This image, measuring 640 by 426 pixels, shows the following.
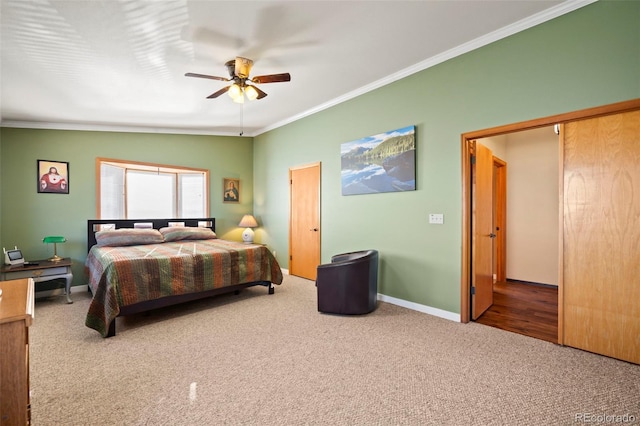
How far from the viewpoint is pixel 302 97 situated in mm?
4273

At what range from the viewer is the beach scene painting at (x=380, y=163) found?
3521 millimetres

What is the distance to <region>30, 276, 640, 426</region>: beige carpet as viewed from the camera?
1.70 metres

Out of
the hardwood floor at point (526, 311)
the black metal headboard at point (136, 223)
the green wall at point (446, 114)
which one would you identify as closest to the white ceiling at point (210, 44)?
the green wall at point (446, 114)

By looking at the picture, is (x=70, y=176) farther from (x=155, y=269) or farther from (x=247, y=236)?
(x=247, y=236)

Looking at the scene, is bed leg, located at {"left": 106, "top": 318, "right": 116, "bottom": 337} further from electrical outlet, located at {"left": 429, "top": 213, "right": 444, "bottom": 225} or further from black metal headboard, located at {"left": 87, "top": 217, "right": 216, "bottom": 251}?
electrical outlet, located at {"left": 429, "top": 213, "right": 444, "bottom": 225}

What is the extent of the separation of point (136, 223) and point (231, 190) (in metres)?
1.80

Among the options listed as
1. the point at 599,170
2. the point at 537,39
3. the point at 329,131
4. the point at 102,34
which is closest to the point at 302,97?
the point at 329,131

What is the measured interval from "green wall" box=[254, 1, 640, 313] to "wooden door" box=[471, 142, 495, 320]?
20 cm

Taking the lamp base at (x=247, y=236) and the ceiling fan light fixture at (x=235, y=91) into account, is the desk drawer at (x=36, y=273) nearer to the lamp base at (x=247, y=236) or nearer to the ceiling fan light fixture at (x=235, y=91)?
the lamp base at (x=247, y=236)

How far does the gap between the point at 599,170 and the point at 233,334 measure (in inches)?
141

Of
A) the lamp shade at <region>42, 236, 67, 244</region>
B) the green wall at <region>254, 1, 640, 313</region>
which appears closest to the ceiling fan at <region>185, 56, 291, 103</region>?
the green wall at <region>254, 1, 640, 313</region>

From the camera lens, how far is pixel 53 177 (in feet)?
14.6

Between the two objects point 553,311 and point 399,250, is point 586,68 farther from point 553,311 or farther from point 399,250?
point 553,311

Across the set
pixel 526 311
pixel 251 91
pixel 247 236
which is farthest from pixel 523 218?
pixel 247 236
